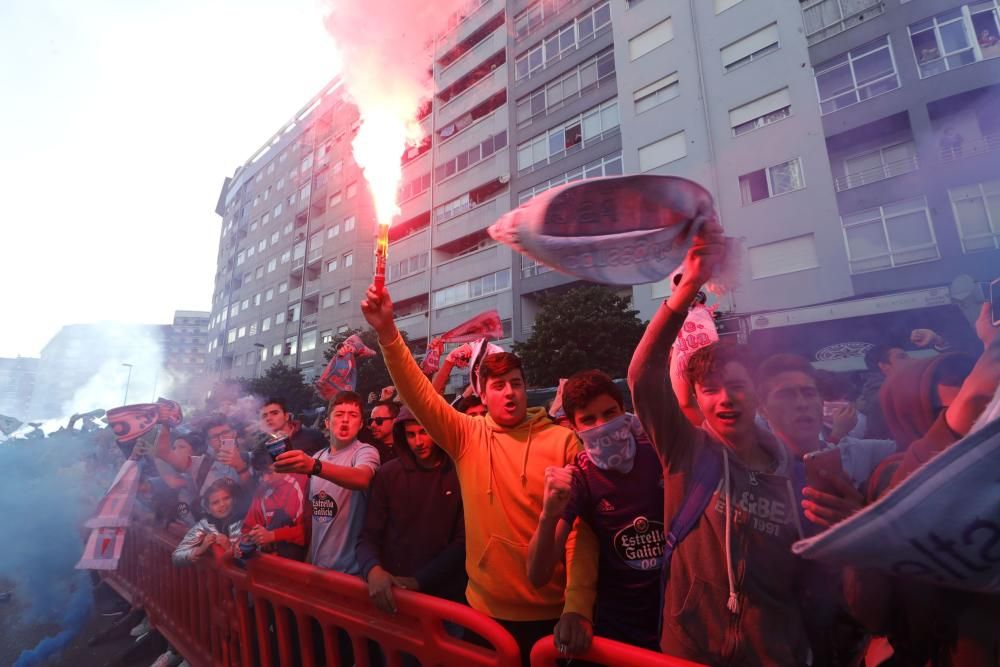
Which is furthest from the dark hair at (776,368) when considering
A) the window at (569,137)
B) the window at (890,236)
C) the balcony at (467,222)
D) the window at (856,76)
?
the balcony at (467,222)

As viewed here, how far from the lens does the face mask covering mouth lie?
2027 mm

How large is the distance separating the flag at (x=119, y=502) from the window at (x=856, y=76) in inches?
749

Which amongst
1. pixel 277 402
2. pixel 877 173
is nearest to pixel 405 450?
pixel 277 402

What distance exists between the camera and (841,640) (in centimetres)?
175

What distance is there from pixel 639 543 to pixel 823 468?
88cm

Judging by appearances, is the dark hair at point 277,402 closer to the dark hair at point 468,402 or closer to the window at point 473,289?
the dark hair at point 468,402

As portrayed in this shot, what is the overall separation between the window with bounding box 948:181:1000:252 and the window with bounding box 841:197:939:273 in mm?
612

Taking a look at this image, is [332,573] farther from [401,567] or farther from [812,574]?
[812,574]

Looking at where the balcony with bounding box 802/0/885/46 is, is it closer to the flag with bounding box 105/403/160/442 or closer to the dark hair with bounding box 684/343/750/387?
the dark hair with bounding box 684/343/750/387

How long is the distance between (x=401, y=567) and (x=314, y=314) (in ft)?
127

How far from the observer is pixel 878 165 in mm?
14258

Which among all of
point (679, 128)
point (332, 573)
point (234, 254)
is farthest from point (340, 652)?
point (234, 254)

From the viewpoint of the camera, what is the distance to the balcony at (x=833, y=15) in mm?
14547

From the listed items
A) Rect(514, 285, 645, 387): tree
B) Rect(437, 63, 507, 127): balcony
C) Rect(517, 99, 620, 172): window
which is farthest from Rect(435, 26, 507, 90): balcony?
Rect(514, 285, 645, 387): tree
